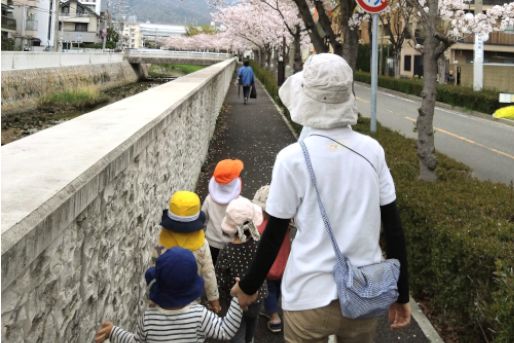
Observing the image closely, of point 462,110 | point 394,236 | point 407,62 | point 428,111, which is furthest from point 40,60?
point 407,62

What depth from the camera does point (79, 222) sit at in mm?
2283

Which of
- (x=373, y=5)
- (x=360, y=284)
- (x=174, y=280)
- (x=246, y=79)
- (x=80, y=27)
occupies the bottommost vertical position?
(x=174, y=280)

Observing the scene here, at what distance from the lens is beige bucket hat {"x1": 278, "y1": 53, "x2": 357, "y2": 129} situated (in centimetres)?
209

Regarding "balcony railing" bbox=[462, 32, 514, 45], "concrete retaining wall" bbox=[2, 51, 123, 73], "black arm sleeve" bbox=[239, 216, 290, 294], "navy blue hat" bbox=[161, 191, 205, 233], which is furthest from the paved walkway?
"balcony railing" bbox=[462, 32, 514, 45]

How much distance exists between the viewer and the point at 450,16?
74.3 feet

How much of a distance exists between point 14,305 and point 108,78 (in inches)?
1711

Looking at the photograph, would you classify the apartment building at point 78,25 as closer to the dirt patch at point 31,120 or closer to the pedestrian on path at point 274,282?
the dirt patch at point 31,120

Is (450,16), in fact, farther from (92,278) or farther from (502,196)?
(92,278)

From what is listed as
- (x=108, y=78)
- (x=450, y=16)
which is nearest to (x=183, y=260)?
(x=450, y=16)

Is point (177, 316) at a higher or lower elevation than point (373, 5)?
lower

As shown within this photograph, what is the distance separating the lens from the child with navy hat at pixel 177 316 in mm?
2436

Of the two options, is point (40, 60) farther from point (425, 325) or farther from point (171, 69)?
point (171, 69)

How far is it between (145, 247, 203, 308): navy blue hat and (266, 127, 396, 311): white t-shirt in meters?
0.56

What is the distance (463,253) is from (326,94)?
6.80ft
